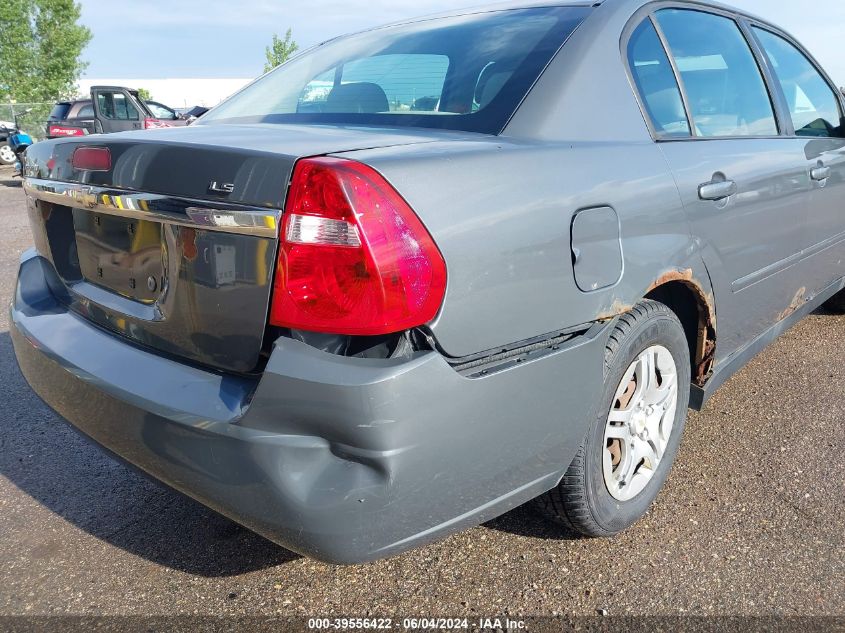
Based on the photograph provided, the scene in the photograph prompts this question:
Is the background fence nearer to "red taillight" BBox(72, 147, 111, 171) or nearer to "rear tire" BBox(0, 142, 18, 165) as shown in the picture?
"rear tire" BBox(0, 142, 18, 165)

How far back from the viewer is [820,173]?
Result: 10.1 feet

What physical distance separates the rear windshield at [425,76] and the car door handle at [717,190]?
25.7 inches

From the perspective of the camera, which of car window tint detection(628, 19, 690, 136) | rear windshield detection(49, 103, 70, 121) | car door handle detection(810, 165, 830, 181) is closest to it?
car window tint detection(628, 19, 690, 136)

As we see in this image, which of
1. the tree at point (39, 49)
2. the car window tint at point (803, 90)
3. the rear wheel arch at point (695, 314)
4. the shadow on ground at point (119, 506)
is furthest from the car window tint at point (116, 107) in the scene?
the tree at point (39, 49)

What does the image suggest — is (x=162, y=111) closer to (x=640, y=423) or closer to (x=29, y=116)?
(x=29, y=116)

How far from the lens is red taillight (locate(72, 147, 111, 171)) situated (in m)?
1.77

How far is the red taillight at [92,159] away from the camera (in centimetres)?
177

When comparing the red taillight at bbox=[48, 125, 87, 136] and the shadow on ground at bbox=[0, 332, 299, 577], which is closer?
the shadow on ground at bbox=[0, 332, 299, 577]

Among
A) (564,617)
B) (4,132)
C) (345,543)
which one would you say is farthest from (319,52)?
(4,132)

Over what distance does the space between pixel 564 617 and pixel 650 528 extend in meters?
0.56

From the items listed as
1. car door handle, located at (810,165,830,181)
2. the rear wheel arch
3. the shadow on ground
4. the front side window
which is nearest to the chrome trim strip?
the shadow on ground

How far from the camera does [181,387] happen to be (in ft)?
5.16

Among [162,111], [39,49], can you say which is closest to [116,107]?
[162,111]

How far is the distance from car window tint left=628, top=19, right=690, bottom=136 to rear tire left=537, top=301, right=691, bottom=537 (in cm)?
62
